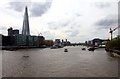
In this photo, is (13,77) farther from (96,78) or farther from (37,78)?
(96,78)

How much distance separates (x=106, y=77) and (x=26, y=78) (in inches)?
411

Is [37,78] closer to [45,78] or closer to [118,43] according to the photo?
[45,78]

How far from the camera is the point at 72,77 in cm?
2955

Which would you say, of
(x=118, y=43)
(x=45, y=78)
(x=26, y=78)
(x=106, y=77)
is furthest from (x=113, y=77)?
(x=118, y=43)

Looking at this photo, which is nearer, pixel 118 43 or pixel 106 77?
pixel 106 77

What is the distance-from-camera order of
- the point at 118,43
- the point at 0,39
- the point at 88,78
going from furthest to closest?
the point at 0,39 → the point at 118,43 → the point at 88,78

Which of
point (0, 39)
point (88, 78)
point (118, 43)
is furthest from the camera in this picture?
point (0, 39)

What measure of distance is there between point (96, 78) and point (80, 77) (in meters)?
2.10

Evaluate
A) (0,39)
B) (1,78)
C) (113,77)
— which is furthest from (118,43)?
(0,39)

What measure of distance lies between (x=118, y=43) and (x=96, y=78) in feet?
219

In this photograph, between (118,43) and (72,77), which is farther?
(118,43)

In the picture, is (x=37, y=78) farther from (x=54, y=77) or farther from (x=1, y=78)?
(x=1, y=78)

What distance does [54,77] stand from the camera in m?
29.5

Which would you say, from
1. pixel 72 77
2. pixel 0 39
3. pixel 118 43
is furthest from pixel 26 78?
pixel 0 39
